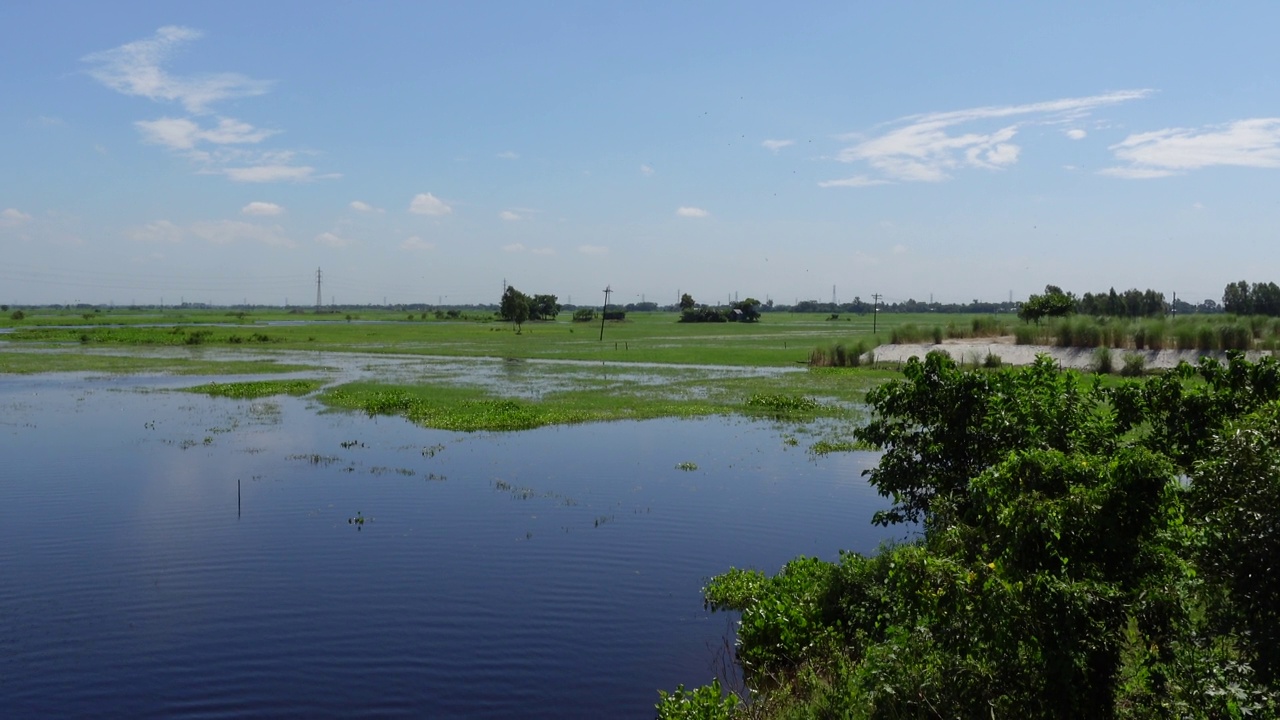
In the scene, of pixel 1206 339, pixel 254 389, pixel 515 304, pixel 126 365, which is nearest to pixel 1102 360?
pixel 1206 339

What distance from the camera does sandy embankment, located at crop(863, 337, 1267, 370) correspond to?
50344 millimetres

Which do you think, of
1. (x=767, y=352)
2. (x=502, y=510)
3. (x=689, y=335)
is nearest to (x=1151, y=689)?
(x=502, y=510)

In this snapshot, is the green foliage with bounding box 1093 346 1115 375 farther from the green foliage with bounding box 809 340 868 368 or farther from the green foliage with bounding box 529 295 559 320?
the green foliage with bounding box 529 295 559 320

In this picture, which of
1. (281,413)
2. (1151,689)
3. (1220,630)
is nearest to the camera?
(1220,630)

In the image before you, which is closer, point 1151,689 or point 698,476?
point 1151,689

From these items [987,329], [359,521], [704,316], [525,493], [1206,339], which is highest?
[704,316]

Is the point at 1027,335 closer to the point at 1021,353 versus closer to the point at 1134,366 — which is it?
the point at 1021,353

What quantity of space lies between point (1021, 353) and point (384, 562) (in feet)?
165

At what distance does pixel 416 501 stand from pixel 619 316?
428 feet

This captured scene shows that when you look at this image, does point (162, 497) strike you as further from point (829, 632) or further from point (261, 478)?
point (829, 632)

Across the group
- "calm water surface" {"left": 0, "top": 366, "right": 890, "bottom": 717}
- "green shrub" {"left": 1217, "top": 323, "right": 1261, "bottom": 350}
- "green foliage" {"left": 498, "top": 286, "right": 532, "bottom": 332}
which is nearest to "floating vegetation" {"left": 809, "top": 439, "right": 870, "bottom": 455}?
"calm water surface" {"left": 0, "top": 366, "right": 890, "bottom": 717}

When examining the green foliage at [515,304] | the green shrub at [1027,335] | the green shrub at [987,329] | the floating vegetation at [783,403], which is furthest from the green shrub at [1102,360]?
the green foliage at [515,304]

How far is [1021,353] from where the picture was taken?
57156 millimetres

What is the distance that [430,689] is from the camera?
1158 centimetres
